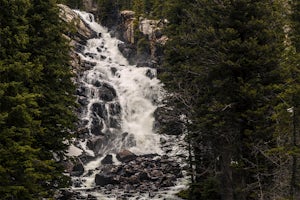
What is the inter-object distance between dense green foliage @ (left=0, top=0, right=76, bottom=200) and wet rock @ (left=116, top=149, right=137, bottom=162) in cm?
1652

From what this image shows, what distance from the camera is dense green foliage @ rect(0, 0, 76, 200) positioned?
14.9 metres

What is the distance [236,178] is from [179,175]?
14.4 m

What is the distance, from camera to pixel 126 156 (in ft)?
127

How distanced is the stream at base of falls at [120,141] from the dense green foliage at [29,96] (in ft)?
15.0

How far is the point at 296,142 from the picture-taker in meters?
14.0

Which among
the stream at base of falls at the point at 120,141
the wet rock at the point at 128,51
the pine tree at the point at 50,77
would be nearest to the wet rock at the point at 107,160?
the stream at base of falls at the point at 120,141

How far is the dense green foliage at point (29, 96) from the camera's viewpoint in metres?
14.9

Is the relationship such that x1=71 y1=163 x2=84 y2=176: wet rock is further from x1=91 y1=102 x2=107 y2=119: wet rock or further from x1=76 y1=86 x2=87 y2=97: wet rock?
x1=76 y1=86 x2=87 y2=97: wet rock

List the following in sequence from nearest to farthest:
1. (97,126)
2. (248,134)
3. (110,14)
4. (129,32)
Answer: (248,134) < (97,126) < (129,32) < (110,14)

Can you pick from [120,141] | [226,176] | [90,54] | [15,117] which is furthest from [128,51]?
[15,117]

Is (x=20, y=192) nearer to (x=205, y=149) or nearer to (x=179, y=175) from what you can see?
(x=205, y=149)

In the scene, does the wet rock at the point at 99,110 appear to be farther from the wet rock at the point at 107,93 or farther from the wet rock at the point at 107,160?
the wet rock at the point at 107,160

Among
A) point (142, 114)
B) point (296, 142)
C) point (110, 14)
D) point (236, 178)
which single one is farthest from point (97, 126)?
point (110, 14)

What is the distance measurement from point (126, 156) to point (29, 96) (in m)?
24.3
